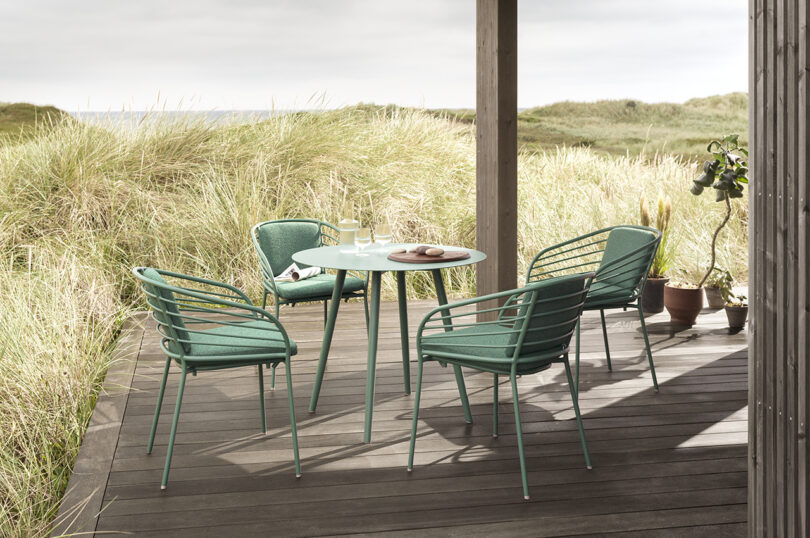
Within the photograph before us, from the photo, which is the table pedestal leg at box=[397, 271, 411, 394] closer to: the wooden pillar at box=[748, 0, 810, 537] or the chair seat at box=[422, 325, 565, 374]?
the chair seat at box=[422, 325, 565, 374]

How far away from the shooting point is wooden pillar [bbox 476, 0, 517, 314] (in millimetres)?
4473

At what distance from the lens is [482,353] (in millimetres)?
3057

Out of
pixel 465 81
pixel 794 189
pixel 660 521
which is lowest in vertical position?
pixel 660 521

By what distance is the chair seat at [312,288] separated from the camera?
4.57 m

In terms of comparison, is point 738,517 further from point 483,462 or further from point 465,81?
point 465,81

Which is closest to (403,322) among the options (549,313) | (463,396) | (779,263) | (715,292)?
(463,396)

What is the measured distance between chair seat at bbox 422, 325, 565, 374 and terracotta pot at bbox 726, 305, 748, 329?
8.77ft

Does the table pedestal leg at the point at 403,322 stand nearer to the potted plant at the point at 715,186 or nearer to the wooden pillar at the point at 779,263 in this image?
the wooden pillar at the point at 779,263

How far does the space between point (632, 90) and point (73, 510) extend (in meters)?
25.6

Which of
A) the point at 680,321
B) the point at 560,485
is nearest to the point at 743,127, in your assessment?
the point at 680,321

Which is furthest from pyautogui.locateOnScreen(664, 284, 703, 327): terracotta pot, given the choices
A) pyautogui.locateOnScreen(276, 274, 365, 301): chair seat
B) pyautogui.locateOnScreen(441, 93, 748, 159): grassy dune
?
pyautogui.locateOnScreen(441, 93, 748, 159): grassy dune

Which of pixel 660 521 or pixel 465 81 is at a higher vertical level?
pixel 465 81

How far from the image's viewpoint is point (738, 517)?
2.66 meters

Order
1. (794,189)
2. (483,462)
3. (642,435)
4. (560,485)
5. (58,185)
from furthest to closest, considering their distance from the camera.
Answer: (58,185), (642,435), (483,462), (560,485), (794,189)
